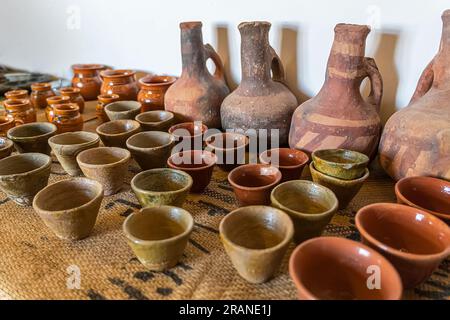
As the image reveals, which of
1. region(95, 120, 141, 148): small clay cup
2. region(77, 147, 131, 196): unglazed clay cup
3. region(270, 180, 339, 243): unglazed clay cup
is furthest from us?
region(95, 120, 141, 148): small clay cup

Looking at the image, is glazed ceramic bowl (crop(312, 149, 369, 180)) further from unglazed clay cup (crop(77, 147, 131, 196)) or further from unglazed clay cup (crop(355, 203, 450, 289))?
unglazed clay cup (crop(77, 147, 131, 196))

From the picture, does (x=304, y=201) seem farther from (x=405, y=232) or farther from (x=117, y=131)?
(x=117, y=131)

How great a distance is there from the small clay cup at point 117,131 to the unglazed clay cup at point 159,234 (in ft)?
1.55

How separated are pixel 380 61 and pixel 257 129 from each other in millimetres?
498

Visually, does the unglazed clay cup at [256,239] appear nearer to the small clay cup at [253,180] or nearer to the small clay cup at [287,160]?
the small clay cup at [253,180]

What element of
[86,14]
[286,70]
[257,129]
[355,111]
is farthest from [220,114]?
[86,14]

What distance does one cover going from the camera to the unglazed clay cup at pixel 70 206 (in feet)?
2.96

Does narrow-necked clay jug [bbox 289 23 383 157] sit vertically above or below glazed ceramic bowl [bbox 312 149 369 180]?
above

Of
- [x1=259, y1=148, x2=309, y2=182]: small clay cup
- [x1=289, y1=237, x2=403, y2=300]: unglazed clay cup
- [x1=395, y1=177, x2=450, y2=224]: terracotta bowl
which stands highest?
[x1=259, y1=148, x2=309, y2=182]: small clay cup

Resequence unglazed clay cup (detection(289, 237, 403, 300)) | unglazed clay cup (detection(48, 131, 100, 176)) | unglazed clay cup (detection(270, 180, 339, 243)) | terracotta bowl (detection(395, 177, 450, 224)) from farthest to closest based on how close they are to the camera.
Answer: unglazed clay cup (detection(48, 131, 100, 176)) < terracotta bowl (detection(395, 177, 450, 224)) < unglazed clay cup (detection(270, 180, 339, 243)) < unglazed clay cup (detection(289, 237, 403, 300))

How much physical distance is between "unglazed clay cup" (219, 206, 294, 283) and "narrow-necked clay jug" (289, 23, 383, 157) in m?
0.42

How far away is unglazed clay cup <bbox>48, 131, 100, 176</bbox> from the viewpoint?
122 cm

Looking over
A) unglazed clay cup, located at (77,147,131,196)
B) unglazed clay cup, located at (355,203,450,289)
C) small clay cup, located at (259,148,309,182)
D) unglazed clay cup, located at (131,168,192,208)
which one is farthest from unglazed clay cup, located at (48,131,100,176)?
unglazed clay cup, located at (355,203,450,289)

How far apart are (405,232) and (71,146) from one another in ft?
3.32
